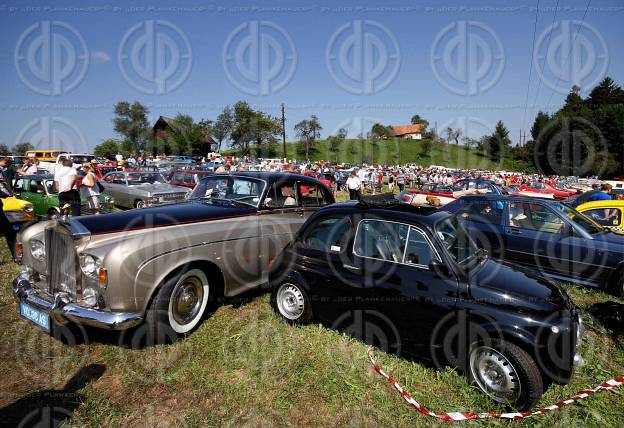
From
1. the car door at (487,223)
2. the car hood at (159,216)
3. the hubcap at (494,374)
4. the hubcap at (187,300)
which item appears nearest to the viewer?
the hubcap at (494,374)

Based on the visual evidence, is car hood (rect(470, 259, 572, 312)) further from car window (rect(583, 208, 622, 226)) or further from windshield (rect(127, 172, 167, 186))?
windshield (rect(127, 172, 167, 186))

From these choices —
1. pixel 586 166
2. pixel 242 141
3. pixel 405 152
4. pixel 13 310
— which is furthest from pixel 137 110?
pixel 586 166

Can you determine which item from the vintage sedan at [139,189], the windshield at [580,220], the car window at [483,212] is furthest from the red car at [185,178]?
the windshield at [580,220]

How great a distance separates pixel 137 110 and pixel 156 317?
80.9 metres

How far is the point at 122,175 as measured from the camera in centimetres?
1304

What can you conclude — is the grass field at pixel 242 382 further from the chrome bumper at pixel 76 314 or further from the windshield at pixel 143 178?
the windshield at pixel 143 178

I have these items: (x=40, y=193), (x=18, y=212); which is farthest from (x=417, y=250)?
(x=40, y=193)

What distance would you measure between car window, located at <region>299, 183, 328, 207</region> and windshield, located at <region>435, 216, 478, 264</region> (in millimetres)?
2546

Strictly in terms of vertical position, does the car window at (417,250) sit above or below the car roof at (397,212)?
below

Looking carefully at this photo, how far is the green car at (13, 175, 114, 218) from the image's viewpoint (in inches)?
370

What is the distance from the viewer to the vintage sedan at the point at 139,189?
11648 millimetres

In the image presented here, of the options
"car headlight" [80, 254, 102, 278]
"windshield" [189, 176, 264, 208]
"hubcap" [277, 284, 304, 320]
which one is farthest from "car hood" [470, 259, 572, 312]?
"car headlight" [80, 254, 102, 278]

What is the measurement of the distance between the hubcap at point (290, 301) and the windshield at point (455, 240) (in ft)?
5.86

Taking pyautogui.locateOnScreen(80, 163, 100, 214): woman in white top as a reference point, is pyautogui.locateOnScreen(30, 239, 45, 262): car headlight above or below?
below
